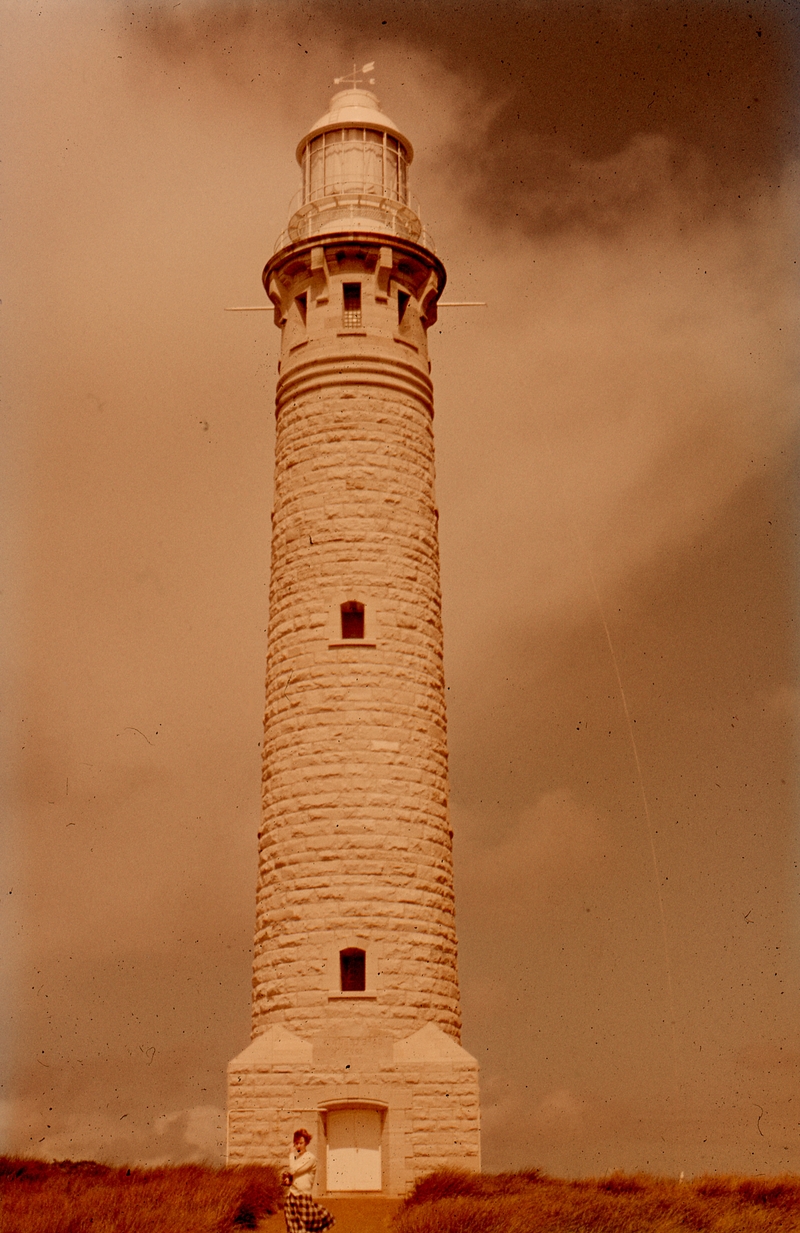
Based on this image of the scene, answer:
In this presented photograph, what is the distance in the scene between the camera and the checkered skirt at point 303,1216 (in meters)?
17.6

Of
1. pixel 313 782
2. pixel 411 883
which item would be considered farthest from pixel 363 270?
pixel 411 883

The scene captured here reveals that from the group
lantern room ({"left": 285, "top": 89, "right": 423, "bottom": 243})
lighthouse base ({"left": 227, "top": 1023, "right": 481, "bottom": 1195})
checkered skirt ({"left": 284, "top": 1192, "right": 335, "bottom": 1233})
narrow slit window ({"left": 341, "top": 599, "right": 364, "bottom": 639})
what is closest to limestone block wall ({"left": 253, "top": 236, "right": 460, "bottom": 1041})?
narrow slit window ({"left": 341, "top": 599, "right": 364, "bottom": 639})

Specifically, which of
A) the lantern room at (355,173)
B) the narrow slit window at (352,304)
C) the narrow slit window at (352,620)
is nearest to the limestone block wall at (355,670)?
the narrow slit window at (352,304)

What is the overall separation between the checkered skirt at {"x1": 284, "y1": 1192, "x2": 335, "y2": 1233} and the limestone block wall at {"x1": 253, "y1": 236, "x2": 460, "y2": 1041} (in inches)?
255

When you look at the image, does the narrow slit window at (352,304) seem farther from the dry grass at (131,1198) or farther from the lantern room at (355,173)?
the dry grass at (131,1198)

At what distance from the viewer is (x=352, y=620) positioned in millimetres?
27297

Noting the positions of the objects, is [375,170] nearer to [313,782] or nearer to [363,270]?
[363,270]

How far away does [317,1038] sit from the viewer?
24219 millimetres

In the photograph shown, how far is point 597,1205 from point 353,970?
6868mm

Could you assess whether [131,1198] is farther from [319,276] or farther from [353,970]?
[319,276]

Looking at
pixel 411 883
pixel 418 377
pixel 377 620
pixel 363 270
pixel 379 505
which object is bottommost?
pixel 411 883

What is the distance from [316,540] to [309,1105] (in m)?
10.1

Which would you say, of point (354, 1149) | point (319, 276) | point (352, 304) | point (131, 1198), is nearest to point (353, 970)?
point (354, 1149)

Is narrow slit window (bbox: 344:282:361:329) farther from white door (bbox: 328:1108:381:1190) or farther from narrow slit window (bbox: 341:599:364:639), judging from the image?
white door (bbox: 328:1108:381:1190)
